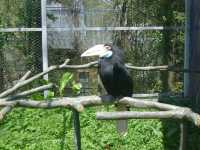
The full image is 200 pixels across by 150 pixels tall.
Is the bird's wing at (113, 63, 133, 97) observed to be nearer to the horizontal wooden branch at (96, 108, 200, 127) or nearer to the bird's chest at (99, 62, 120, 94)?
the bird's chest at (99, 62, 120, 94)

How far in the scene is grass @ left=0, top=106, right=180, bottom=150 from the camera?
578 centimetres

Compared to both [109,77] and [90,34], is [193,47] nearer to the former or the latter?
[90,34]

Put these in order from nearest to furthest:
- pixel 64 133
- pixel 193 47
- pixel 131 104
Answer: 1. pixel 131 104
2. pixel 64 133
3. pixel 193 47

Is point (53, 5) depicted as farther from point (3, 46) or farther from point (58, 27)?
point (3, 46)

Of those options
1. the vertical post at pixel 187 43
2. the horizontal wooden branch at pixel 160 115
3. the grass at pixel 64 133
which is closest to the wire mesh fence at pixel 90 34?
the vertical post at pixel 187 43

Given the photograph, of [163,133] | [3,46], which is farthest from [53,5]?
[163,133]

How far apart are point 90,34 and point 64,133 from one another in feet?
5.44

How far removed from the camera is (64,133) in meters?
5.74

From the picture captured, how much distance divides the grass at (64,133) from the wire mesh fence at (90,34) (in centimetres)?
99

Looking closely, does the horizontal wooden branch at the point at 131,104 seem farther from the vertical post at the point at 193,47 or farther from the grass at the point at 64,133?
the vertical post at the point at 193,47

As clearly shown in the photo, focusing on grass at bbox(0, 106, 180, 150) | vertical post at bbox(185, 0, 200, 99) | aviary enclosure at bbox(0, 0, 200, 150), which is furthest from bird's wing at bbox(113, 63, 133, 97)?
vertical post at bbox(185, 0, 200, 99)

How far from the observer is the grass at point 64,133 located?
19.0 feet

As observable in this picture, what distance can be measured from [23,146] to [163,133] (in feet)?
4.79

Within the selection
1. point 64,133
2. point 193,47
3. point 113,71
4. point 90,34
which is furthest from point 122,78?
point 90,34
